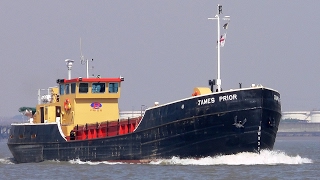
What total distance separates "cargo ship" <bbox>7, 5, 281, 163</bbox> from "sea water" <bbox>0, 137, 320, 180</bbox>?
425 millimetres

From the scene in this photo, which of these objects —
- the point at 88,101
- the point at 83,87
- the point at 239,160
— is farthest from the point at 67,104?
the point at 239,160

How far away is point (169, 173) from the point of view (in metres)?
38.6

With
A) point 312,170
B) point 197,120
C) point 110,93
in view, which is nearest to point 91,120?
point 110,93

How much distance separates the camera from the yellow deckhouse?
166 feet

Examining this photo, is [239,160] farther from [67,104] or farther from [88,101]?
[67,104]

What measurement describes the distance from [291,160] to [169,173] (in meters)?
8.73

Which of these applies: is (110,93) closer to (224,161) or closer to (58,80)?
(58,80)

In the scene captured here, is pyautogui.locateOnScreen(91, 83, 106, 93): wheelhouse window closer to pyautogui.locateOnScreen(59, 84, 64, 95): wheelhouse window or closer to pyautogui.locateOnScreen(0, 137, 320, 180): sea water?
pyautogui.locateOnScreen(59, 84, 64, 95): wheelhouse window

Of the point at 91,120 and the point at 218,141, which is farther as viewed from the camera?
the point at 91,120

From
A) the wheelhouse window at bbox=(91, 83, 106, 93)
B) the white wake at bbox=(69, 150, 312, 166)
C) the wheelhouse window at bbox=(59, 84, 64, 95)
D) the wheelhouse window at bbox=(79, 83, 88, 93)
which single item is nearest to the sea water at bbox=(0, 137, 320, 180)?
the white wake at bbox=(69, 150, 312, 166)

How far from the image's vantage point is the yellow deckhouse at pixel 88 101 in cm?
5059

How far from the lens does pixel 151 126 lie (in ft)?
144

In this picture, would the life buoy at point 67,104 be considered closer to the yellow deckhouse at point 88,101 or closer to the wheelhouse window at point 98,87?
the yellow deckhouse at point 88,101

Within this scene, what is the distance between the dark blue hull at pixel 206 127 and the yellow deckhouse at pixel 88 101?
5.45m
